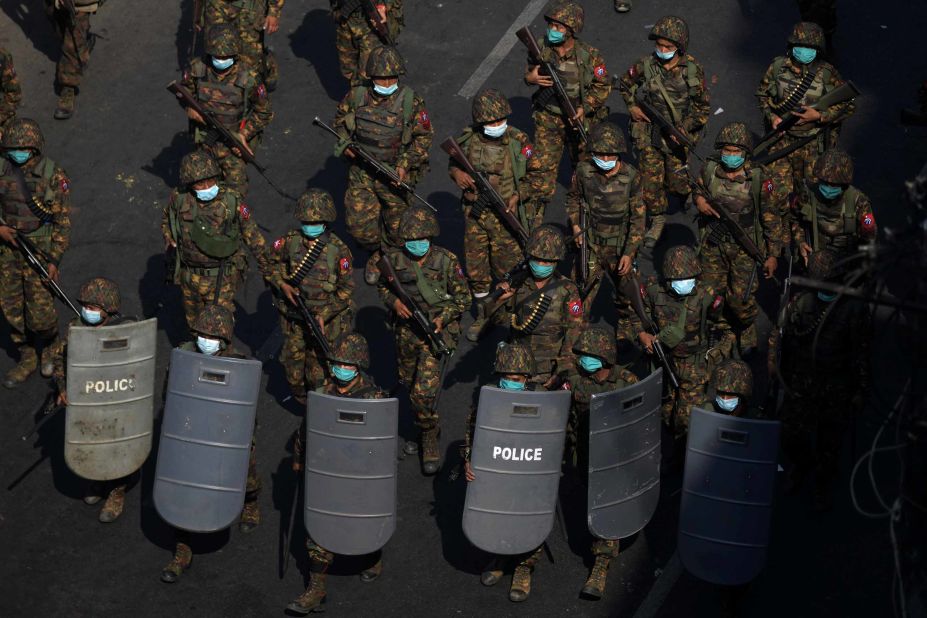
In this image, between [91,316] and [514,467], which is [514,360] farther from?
[91,316]

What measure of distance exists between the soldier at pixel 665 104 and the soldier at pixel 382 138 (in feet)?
7.58

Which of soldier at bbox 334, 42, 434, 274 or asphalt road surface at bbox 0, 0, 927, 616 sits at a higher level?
soldier at bbox 334, 42, 434, 274

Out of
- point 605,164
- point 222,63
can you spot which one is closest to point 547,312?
point 605,164

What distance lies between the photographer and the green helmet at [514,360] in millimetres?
14070

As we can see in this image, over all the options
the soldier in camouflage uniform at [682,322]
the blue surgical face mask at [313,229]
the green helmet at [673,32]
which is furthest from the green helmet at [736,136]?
the blue surgical face mask at [313,229]

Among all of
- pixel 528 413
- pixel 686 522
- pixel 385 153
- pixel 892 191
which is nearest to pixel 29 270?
pixel 385 153

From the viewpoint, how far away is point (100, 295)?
14.9m

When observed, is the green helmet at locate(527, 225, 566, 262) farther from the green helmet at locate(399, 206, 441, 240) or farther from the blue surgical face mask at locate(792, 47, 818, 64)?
the blue surgical face mask at locate(792, 47, 818, 64)

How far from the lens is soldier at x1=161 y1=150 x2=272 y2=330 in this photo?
1614 cm

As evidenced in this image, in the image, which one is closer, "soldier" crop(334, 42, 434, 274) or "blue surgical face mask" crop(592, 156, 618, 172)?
"blue surgical face mask" crop(592, 156, 618, 172)

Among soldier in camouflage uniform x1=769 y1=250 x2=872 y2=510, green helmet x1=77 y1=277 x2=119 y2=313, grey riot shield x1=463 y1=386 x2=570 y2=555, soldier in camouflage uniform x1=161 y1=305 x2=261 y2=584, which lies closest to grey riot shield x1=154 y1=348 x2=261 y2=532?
soldier in camouflage uniform x1=161 y1=305 x2=261 y2=584

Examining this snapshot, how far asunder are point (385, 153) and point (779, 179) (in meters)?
4.05

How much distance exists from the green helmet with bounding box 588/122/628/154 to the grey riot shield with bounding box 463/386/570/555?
3532mm

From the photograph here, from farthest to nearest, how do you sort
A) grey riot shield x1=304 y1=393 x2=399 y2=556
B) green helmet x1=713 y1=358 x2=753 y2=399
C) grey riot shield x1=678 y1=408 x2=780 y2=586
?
green helmet x1=713 y1=358 x2=753 y2=399
grey riot shield x1=304 y1=393 x2=399 y2=556
grey riot shield x1=678 y1=408 x2=780 y2=586
